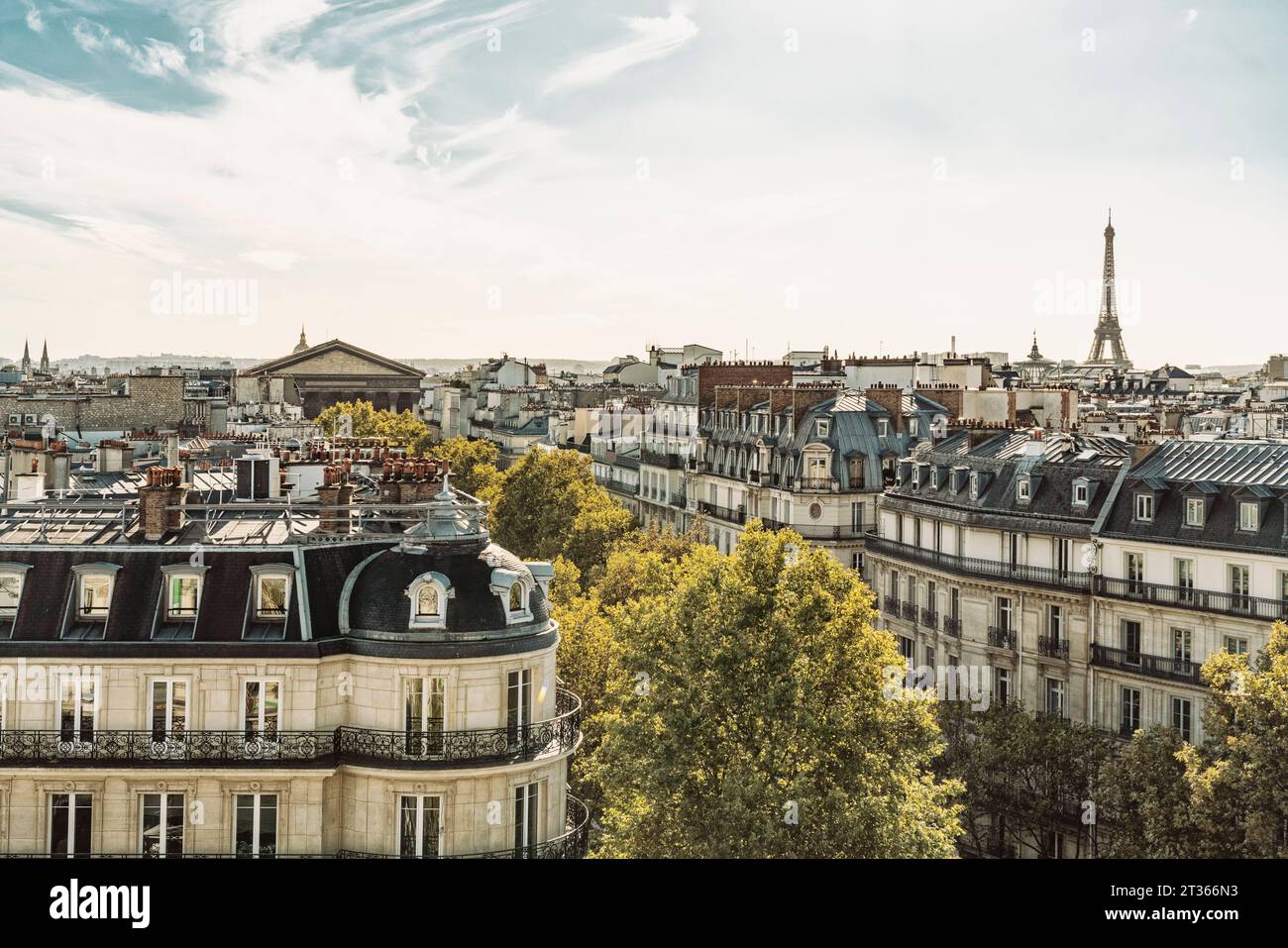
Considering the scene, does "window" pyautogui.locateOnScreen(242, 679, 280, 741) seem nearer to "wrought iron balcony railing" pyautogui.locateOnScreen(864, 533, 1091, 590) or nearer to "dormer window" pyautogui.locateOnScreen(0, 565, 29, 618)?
"dormer window" pyautogui.locateOnScreen(0, 565, 29, 618)

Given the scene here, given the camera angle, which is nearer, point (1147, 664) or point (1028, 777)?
point (1028, 777)

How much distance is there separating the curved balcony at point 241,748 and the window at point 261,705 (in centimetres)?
14

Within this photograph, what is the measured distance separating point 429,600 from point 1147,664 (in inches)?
737

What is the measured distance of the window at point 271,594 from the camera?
18125 millimetres

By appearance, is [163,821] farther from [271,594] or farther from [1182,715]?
[1182,715]

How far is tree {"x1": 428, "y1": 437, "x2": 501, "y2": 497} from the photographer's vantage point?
2362 inches

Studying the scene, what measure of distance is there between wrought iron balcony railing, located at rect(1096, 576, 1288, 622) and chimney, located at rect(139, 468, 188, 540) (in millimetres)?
20950

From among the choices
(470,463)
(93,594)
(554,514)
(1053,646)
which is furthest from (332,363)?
(93,594)

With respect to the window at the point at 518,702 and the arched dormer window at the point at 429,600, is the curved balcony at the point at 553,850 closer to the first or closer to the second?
the window at the point at 518,702

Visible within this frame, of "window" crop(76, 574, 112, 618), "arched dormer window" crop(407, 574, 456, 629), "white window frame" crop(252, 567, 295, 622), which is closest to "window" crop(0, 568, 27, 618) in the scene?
"window" crop(76, 574, 112, 618)

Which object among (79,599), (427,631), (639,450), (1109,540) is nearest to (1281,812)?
(1109,540)

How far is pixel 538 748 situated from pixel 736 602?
4.72 meters

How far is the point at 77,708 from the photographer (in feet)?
57.4

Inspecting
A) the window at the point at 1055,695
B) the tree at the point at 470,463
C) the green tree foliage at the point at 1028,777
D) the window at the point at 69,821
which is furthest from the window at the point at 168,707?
the tree at the point at 470,463
